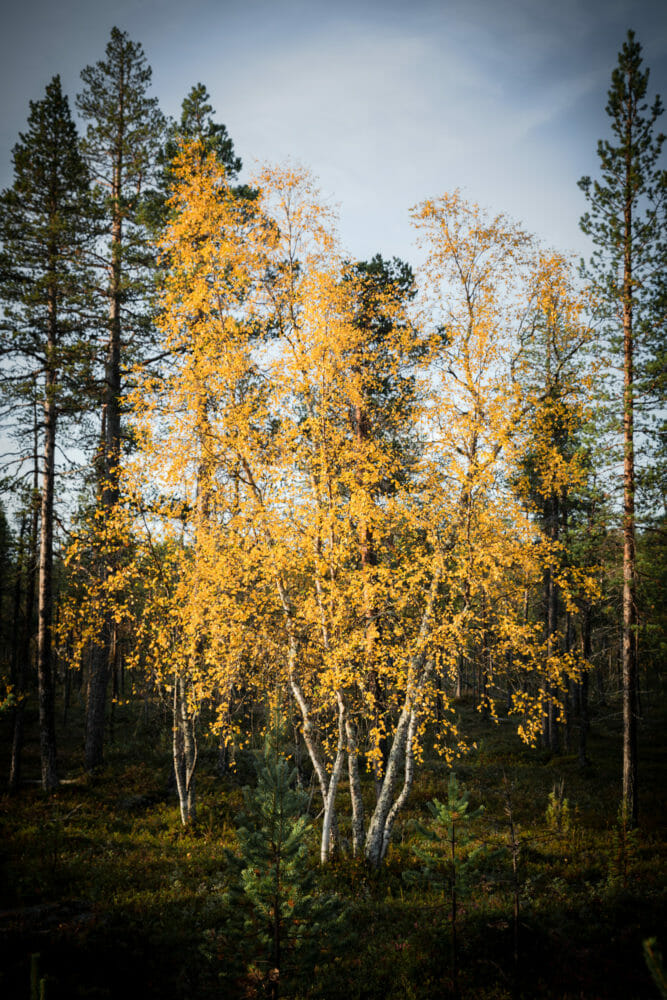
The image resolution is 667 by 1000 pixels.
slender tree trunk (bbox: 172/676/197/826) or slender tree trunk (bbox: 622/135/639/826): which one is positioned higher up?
slender tree trunk (bbox: 622/135/639/826)

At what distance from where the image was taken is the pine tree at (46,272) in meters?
13.9

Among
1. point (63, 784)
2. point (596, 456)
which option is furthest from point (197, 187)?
point (63, 784)

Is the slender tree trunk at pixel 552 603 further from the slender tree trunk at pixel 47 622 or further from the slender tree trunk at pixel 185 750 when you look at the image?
the slender tree trunk at pixel 47 622

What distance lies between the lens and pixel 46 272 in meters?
14.6

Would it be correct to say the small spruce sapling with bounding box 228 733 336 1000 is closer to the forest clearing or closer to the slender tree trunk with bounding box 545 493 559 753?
the forest clearing

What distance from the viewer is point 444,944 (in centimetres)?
725

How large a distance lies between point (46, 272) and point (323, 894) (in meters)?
16.7

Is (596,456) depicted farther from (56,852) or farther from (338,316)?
(56,852)

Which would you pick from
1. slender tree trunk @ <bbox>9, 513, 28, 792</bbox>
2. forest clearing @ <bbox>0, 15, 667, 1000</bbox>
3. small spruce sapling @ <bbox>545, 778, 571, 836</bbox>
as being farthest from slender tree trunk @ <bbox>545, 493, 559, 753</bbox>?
slender tree trunk @ <bbox>9, 513, 28, 792</bbox>

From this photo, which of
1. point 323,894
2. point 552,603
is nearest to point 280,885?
point 323,894

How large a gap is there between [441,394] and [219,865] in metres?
10.5

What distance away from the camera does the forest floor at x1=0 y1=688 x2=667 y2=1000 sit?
6312 millimetres

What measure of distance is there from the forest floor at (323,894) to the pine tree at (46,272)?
637cm

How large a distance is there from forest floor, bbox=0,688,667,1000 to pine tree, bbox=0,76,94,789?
6374 mm
